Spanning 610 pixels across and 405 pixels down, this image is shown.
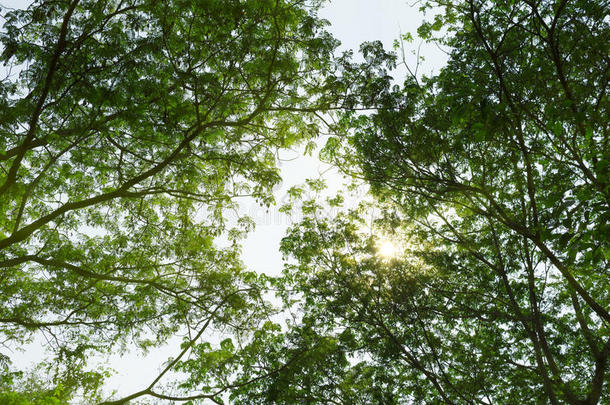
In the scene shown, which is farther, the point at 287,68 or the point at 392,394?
Result: the point at 392,394

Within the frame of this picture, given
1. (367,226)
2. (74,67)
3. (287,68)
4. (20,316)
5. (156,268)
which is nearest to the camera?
(74,67)

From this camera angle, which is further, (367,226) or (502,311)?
(367,226)

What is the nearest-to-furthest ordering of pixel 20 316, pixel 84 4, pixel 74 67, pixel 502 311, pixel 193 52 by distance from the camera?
pixel 74 67, pixel 84 4, pixel 193 52, pixel 20 316, pixel 502 311

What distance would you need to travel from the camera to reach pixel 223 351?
28.7 feet

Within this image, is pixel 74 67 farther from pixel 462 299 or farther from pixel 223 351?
pixel 462 299

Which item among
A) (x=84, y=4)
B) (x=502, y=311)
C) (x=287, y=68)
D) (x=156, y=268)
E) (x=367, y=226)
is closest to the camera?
(x=84, y=4)

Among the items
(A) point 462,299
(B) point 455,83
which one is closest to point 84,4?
(B) point 455,83

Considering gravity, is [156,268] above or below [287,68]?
below

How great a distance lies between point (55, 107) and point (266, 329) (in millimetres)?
5768

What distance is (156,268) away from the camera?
28.3ft

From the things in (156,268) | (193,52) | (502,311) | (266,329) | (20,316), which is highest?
(193,52)

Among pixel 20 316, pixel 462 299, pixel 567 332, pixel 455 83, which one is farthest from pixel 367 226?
pixel 20 316

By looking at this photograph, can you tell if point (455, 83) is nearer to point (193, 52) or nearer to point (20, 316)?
point (193, 52)

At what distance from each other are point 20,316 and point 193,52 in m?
6.58
